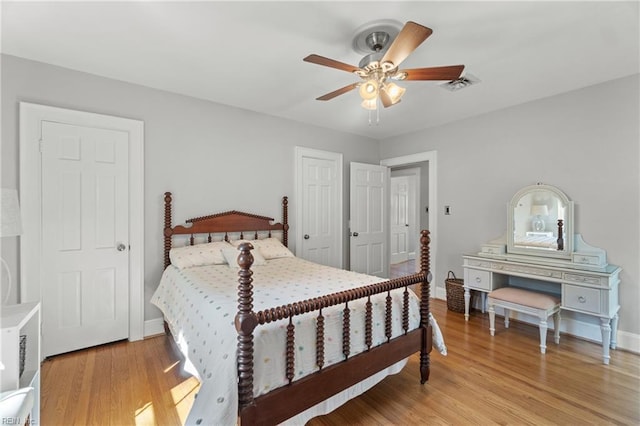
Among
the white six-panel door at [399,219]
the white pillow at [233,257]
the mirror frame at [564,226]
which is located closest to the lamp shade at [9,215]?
the white pillow at [233,257]

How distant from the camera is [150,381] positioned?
2221 millimetres

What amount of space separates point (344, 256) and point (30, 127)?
12.4 ft

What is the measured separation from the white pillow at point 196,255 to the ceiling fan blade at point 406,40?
92.8 inches

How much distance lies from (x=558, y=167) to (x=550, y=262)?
104cm

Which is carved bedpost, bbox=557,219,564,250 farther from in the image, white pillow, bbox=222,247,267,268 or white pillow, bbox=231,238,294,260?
white pillow, bbox=222,247,267,268

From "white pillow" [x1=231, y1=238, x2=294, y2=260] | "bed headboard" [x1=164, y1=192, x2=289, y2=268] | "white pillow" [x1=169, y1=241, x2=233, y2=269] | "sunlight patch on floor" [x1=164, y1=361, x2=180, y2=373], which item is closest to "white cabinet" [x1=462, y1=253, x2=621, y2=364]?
"white pillow" [x1=231, y1=238, x2=294, y2=260]

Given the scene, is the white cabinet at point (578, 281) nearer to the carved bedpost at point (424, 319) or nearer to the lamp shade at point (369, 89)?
the carved bedpost at point (424, 319)

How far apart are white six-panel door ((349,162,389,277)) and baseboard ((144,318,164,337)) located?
8.71 ft

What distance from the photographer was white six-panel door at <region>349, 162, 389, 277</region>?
4590 mm

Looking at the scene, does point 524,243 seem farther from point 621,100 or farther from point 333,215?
point 333,215

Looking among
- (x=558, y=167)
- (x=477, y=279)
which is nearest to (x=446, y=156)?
(x=558, y=167)

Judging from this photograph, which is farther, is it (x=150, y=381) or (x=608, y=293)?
(x=608, y=293)

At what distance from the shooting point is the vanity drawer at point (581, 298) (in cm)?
260

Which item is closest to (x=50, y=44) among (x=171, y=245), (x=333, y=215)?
(x=171, y=245)
